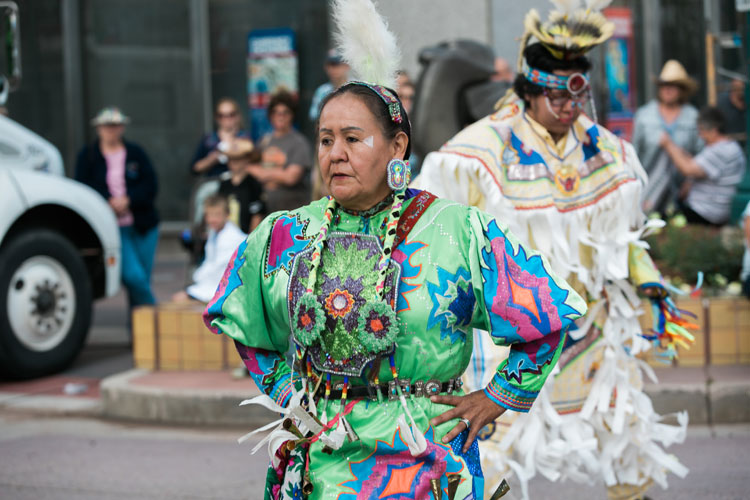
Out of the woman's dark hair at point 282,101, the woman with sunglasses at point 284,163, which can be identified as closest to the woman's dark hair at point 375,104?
the woman with sunglasses at point 284,163

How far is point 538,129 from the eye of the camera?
14.9ft

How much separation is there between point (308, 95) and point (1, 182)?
8137 mm

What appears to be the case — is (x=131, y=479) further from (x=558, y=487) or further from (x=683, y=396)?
(x=683, y=396)

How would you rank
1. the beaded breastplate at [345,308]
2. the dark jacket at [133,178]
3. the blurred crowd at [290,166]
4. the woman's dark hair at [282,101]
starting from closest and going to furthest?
the beaded breastplate at [345,308]
the blurred crowd at [290,166]
the woman's dark hair at [282,101]
the dark jacket at [133,178]

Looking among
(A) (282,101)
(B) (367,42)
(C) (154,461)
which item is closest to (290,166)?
(A) (282,101)

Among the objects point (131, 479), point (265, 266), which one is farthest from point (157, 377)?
point (265, 266)

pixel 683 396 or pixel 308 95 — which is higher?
pixel 308 95

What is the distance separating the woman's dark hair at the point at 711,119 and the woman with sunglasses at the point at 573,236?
5178mm

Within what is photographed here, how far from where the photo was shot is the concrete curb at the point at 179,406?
23.2 feet

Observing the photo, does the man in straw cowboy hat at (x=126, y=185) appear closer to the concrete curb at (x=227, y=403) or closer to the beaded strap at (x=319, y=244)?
the concrete curb at (x=227, y=403)

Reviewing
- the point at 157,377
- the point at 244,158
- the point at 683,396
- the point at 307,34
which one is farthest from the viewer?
the point at 307,34

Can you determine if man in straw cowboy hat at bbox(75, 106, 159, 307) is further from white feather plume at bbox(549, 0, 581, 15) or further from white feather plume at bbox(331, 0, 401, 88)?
white feather plume at bbox(331, 0, 401, 88)

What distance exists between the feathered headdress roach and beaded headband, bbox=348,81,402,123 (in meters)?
1.77

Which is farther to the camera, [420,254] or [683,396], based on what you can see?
[683,396]
